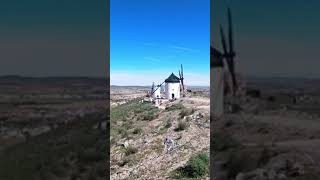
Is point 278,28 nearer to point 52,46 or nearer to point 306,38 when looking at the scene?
point 306,38

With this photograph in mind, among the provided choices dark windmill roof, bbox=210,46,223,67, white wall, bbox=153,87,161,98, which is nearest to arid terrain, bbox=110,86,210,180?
dark windmill roof, bbox=210,46,223,67

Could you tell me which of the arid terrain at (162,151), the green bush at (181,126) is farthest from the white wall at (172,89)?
the green bush at (181,126)

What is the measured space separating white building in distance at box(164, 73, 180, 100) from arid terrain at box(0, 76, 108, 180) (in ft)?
93.0

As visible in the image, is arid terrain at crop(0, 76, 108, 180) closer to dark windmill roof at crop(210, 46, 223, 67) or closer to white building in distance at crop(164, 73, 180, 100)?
dark windmill roof at crop(210, 46, 223, 67)

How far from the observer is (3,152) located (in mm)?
4965

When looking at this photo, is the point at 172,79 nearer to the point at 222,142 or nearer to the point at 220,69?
the point at 222,142

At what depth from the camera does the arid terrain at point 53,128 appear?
499 centimetres

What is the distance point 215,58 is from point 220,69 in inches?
7.0

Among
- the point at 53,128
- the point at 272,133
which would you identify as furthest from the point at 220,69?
the point at 53,128

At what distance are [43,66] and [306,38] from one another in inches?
124

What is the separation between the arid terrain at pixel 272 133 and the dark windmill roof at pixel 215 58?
1.44ft

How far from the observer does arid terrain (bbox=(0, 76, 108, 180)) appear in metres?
4.99

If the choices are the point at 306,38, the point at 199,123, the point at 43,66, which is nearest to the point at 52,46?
the point at 43,66

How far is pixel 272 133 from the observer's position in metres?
5.59
